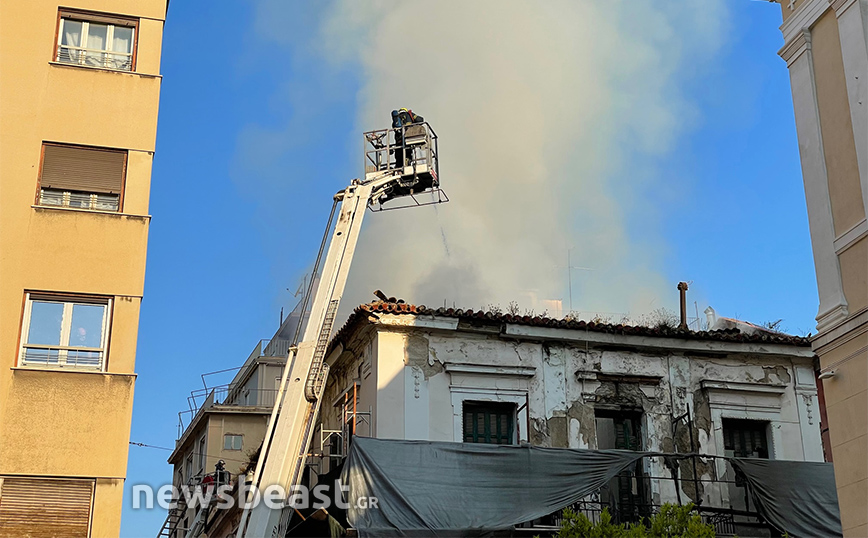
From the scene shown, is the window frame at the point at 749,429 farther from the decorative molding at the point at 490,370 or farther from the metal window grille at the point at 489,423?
the metal window grille at the point at 489,423

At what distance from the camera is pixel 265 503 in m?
16.1

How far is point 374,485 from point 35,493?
6.10 meters

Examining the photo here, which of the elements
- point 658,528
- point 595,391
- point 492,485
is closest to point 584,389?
point 595,391

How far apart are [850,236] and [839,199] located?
654mm

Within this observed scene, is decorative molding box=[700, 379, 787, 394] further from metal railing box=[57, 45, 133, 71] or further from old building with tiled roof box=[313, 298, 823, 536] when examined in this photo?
metal railing box=[57, 45, 133, 71]

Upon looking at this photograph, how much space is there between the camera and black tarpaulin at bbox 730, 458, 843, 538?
771 inches

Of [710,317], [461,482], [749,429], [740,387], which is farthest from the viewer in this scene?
[710,317]

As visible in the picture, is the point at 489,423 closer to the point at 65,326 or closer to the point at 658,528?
the point at 658,528

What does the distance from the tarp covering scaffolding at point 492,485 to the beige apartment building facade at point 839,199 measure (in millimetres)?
7214

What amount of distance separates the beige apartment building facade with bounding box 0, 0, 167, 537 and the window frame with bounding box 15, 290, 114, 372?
0.7 inches

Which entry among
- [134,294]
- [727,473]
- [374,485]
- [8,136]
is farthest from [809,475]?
[8,136]

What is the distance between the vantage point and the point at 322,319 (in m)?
17.7

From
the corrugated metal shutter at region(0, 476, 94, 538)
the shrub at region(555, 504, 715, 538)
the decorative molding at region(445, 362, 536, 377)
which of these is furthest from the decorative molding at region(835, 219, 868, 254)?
the corrugated metal shutter at region(0, 476, 94, 538)

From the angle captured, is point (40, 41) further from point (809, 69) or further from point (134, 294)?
point (809, 69)
